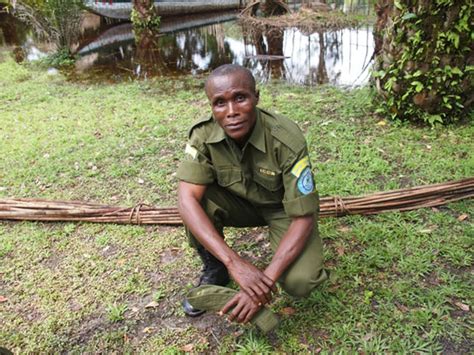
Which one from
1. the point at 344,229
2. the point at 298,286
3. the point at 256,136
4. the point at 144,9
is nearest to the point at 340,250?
the point at 344,229

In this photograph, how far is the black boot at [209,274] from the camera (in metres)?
2.34

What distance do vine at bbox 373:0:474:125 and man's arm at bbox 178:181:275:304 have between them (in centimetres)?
304

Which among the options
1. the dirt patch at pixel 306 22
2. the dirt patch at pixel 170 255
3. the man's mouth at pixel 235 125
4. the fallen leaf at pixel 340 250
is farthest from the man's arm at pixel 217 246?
the dirt patch at pixel 306 22

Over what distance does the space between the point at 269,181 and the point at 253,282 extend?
566mm

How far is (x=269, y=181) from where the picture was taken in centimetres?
216

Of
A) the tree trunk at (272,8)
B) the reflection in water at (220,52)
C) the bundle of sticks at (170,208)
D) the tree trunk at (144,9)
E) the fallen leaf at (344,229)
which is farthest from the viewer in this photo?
the tree trunk at (272,8)

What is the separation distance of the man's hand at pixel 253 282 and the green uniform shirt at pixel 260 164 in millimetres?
354

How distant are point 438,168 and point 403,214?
0.84 m

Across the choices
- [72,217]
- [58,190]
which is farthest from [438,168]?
[58,190]

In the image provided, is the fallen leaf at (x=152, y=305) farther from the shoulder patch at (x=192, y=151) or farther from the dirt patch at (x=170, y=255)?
the shoulder patch at (x=192, y=151)

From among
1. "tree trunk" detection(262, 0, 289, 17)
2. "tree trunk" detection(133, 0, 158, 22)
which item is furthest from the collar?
"tree trunk" detection(262, 0, 289, 17)

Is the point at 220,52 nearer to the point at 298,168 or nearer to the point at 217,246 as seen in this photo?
the point at 298,168

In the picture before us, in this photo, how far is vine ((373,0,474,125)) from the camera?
383 cm

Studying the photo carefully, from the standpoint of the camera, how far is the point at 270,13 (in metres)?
15.3
